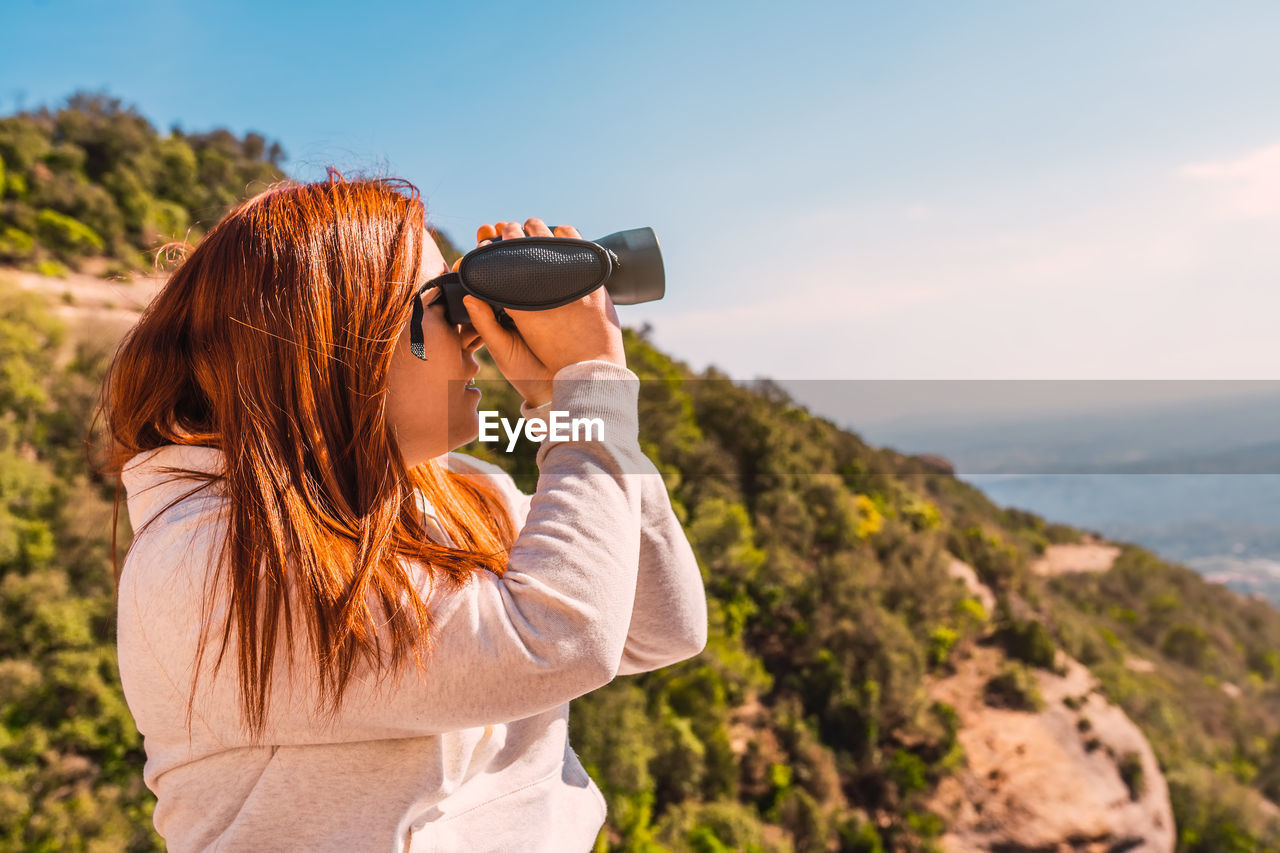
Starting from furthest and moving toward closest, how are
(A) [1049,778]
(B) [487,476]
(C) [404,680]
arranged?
1. (A) [1049,778]
2. (B) [487,476]
3. (C) [404,680]

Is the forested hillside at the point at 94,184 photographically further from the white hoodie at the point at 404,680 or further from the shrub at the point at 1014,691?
the shrub at the point at 1014,691

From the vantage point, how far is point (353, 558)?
0.72 m

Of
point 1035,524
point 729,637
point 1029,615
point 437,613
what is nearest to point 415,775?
point 437,613

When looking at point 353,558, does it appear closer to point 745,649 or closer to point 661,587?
point 661,587

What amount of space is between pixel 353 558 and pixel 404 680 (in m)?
0.13

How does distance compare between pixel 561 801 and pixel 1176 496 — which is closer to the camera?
pixel 561 801

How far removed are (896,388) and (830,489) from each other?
1792 centimetres

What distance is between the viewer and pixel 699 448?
16.7 meters

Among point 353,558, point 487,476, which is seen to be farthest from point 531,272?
point 487,476

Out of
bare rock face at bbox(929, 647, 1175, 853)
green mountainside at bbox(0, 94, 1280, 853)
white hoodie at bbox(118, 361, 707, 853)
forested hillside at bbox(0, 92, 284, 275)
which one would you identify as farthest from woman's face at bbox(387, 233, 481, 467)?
forested hillside at bbox(0, 92, 284, 275)

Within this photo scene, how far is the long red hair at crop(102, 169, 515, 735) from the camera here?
67 cm

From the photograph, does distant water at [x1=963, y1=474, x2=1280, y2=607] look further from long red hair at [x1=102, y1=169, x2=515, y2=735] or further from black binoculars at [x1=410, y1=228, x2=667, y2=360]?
long red hair at [x1=102, y1=169, x2=515, y2=735]

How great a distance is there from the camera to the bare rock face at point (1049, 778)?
1536 cm

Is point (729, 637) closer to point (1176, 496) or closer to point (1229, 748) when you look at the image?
point (1229, 748)
